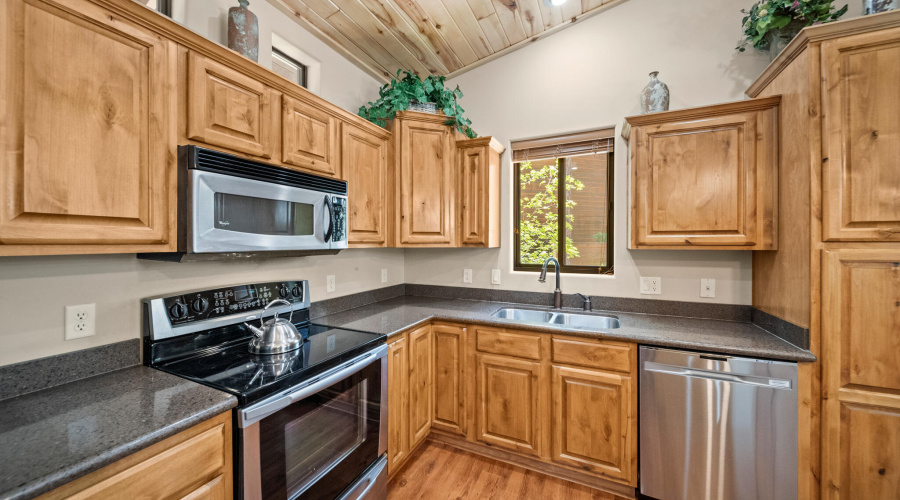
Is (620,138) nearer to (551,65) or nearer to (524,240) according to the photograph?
(551,65)

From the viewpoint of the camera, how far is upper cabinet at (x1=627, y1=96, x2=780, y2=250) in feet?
5.80

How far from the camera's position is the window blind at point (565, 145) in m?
2.43

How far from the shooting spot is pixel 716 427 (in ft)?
5.24

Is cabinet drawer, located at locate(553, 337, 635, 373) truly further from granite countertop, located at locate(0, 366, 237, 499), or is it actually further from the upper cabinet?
granite countertop, located at locate(0, 366, 237, 499)

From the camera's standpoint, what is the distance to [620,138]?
2.35m

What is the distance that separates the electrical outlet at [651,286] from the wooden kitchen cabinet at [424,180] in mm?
1355

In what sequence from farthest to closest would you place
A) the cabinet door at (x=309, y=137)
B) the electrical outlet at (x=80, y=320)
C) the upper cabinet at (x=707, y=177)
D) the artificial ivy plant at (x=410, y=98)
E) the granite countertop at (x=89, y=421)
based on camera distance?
the artificial ivy plant at (x=410, y=98) < the upper cabinet at (x=707, y=177) < the cabinet door at (x=309, y=137) < the electrical outlet at (x=80, y=320) < the granite countertop at (x=89, y=421)

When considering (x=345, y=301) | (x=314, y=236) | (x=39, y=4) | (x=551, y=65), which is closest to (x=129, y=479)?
(x=314, y=236)

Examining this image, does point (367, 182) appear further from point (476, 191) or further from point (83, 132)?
point (83, 132)

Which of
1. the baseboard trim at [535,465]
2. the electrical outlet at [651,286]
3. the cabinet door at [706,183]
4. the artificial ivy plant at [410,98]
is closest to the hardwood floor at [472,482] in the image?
the baseboard trim at [535,465]

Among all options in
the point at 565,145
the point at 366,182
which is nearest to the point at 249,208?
the point at 366,182

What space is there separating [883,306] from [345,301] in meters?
2.72

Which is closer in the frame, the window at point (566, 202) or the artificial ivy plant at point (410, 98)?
the artificial ivy plant at point (410, 98)

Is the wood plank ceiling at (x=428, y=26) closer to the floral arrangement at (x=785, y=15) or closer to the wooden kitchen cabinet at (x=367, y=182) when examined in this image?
the wooden kitchen cabinet at (x=367, y=182)
